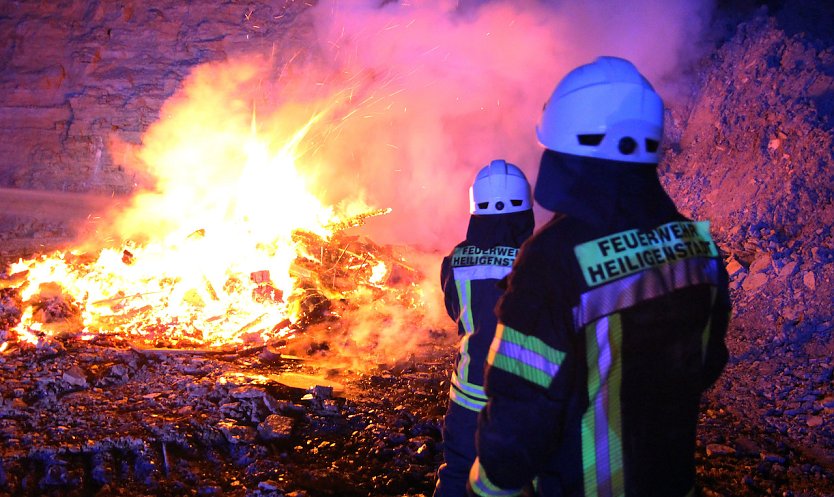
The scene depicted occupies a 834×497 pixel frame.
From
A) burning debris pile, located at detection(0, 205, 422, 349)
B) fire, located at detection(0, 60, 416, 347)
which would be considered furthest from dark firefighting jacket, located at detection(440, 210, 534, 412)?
fire, located at detection(0, 60, 416, 347)

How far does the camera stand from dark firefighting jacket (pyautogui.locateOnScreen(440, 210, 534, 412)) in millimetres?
2682

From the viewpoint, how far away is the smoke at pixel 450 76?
9.63 metres

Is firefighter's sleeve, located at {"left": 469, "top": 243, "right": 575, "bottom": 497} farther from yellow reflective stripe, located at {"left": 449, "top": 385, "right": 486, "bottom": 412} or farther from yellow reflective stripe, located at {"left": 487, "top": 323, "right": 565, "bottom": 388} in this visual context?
yellow reflective stripe, located at {"left": 449, "top": 385, "right": 486, "bottom": 412}

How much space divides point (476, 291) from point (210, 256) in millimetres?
6949

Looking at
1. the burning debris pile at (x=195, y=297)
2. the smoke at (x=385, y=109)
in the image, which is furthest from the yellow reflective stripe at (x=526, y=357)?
the smoke at (x=385, y=109)

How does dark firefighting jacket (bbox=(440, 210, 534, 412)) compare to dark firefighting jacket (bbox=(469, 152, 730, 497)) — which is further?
dark firefighting jacket (bbox=(440, 210, 534, 412))

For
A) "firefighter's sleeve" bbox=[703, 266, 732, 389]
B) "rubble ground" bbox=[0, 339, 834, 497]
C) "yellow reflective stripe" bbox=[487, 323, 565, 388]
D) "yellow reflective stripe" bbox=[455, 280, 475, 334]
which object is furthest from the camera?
"rubble ground" bbox=[0, 339, 834, 497]

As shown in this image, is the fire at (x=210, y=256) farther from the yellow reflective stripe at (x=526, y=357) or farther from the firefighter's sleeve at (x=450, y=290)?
the yellow reflective stripe at (x=526, y=357)

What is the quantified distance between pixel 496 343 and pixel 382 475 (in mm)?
2831

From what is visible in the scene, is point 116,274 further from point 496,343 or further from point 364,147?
point 496,343

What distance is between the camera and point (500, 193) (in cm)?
318

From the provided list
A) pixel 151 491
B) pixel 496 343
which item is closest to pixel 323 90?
pixel 151 491

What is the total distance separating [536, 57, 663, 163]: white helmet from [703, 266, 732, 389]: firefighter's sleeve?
0.49m

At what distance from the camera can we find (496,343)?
150cm
